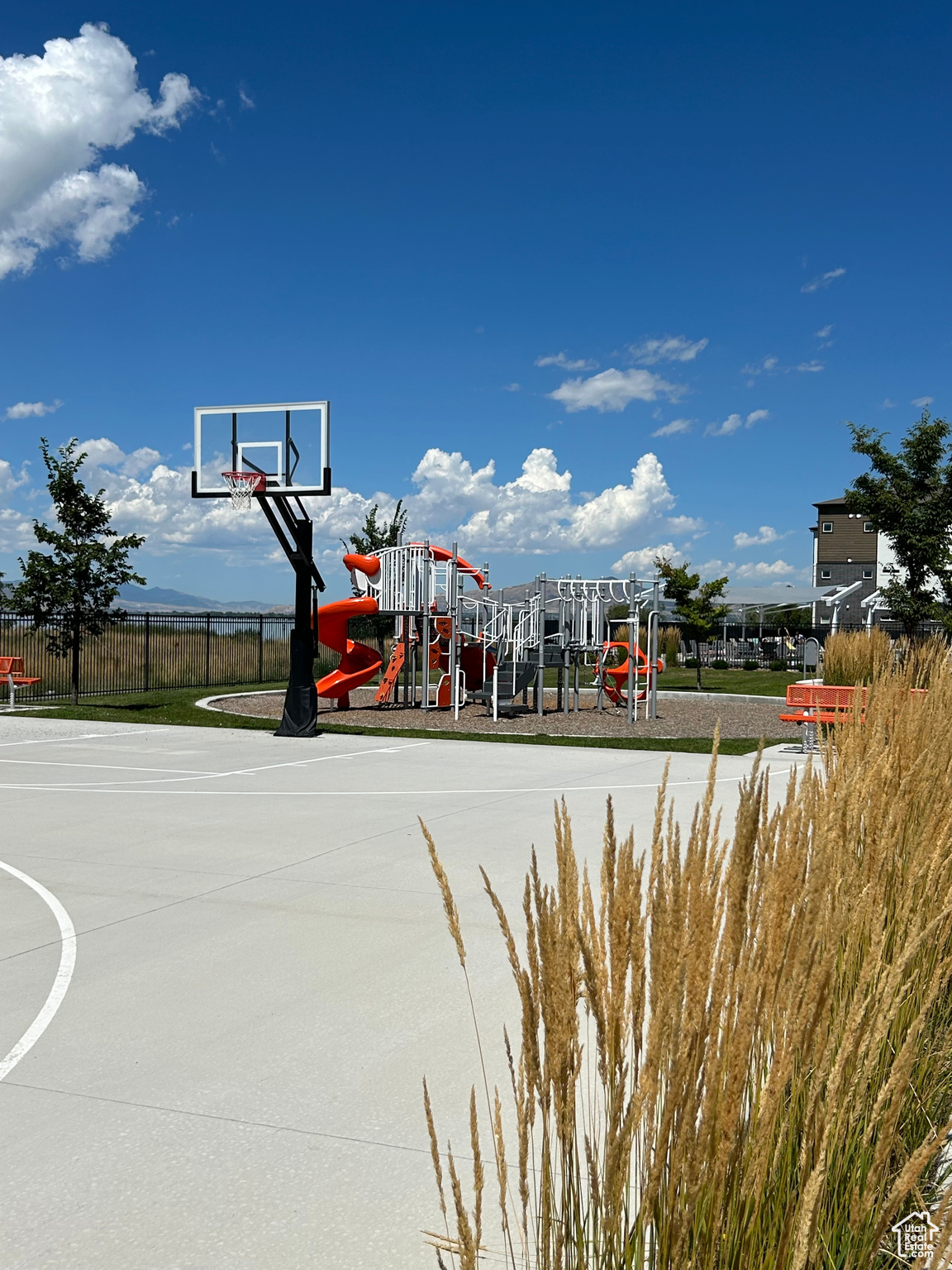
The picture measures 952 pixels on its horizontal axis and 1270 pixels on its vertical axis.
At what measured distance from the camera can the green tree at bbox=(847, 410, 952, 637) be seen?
84.6ft

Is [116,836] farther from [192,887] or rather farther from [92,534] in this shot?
[92,534]

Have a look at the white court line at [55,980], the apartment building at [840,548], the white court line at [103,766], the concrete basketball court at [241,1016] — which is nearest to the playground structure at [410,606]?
the white court line at [103,766]

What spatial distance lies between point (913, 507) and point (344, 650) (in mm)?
14077

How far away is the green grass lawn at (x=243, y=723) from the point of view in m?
16.8

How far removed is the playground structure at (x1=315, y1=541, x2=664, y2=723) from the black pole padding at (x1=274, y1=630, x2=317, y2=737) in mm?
4268

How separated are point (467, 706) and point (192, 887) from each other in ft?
59.1

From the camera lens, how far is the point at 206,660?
30.3 meters

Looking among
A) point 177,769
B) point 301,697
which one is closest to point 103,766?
point 177,769

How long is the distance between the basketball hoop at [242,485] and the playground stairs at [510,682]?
21.1 ft

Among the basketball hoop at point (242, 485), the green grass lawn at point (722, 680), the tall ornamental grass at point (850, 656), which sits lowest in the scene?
the green grass lawn at point (722, 680)

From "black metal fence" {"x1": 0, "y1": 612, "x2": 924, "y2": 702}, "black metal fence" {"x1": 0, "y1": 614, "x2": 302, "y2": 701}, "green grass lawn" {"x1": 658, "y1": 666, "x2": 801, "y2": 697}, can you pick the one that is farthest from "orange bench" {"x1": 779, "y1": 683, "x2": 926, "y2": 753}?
"black metal fence" {"x1": 0, "y1": 614, "x2": 302, "y2": 701}

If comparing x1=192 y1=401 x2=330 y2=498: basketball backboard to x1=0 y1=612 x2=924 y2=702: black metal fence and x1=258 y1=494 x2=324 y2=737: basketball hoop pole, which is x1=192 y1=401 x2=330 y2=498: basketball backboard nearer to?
x1=258 y1=494 x2=324 y2=737: basketball hoop pole

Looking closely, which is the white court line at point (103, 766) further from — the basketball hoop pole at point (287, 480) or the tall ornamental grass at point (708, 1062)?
the tall ornamental grass at point (708, 1062)

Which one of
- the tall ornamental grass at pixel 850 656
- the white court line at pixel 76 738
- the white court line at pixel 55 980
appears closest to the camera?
the white court line at pixel 55 980
